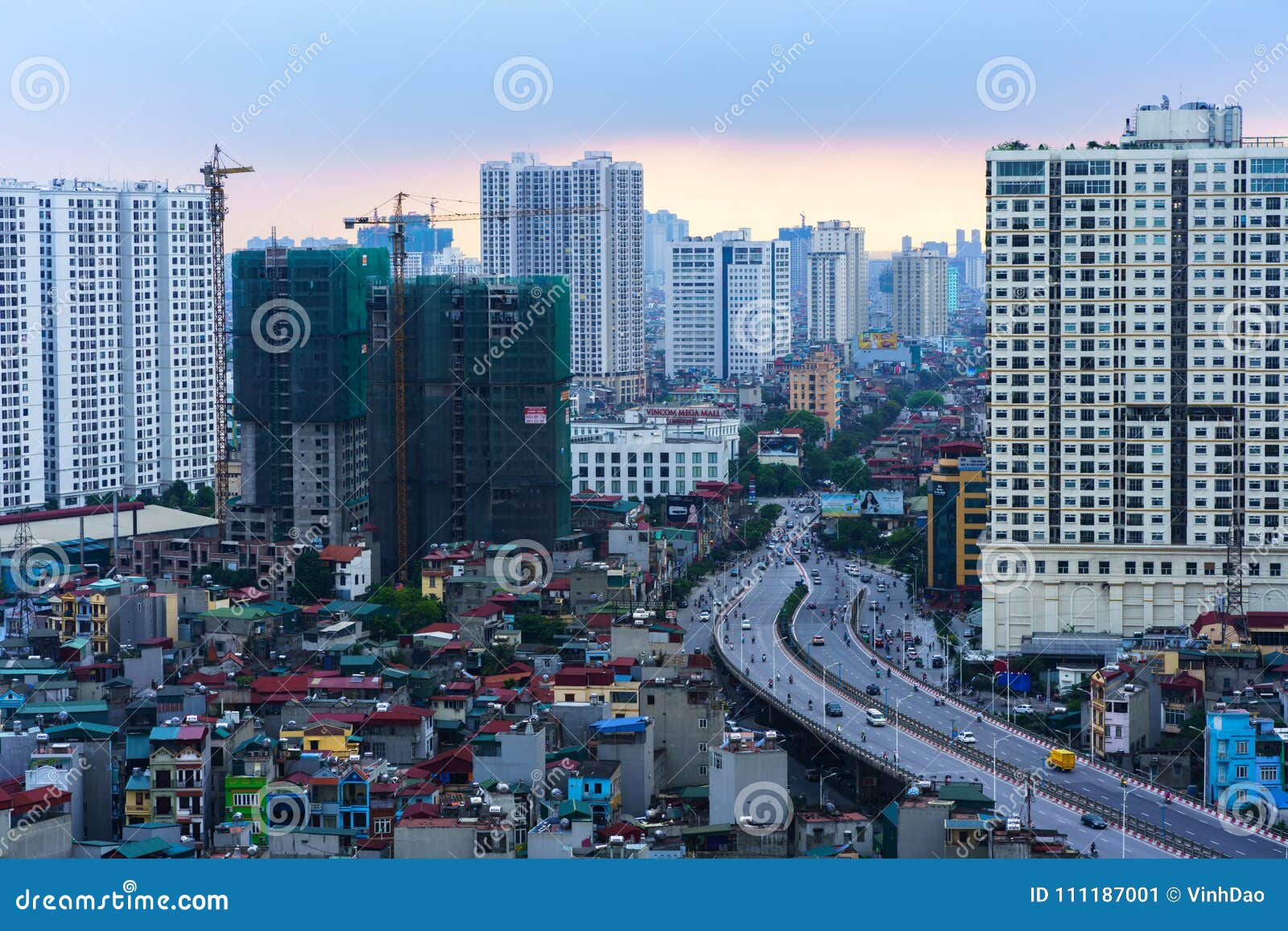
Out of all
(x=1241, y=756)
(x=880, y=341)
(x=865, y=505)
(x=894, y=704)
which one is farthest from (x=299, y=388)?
(x=880, y=341)

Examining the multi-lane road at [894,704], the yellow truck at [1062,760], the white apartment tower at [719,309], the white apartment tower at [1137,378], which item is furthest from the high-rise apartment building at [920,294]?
the yellow truck at [1062,760]

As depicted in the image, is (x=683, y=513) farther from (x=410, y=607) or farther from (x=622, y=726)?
(x=622, y=726)

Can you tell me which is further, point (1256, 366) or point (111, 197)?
point (111, 197)

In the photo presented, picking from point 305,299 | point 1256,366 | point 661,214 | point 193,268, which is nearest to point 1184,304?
point 1256,366

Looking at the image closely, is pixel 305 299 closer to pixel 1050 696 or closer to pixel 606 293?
pixel 1050 696

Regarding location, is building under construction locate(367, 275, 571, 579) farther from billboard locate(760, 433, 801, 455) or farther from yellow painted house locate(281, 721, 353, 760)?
billboard locate(760, 433, 801, 455)

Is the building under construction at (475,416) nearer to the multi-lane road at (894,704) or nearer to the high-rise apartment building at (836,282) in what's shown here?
the multi-lane road at (894,704)
